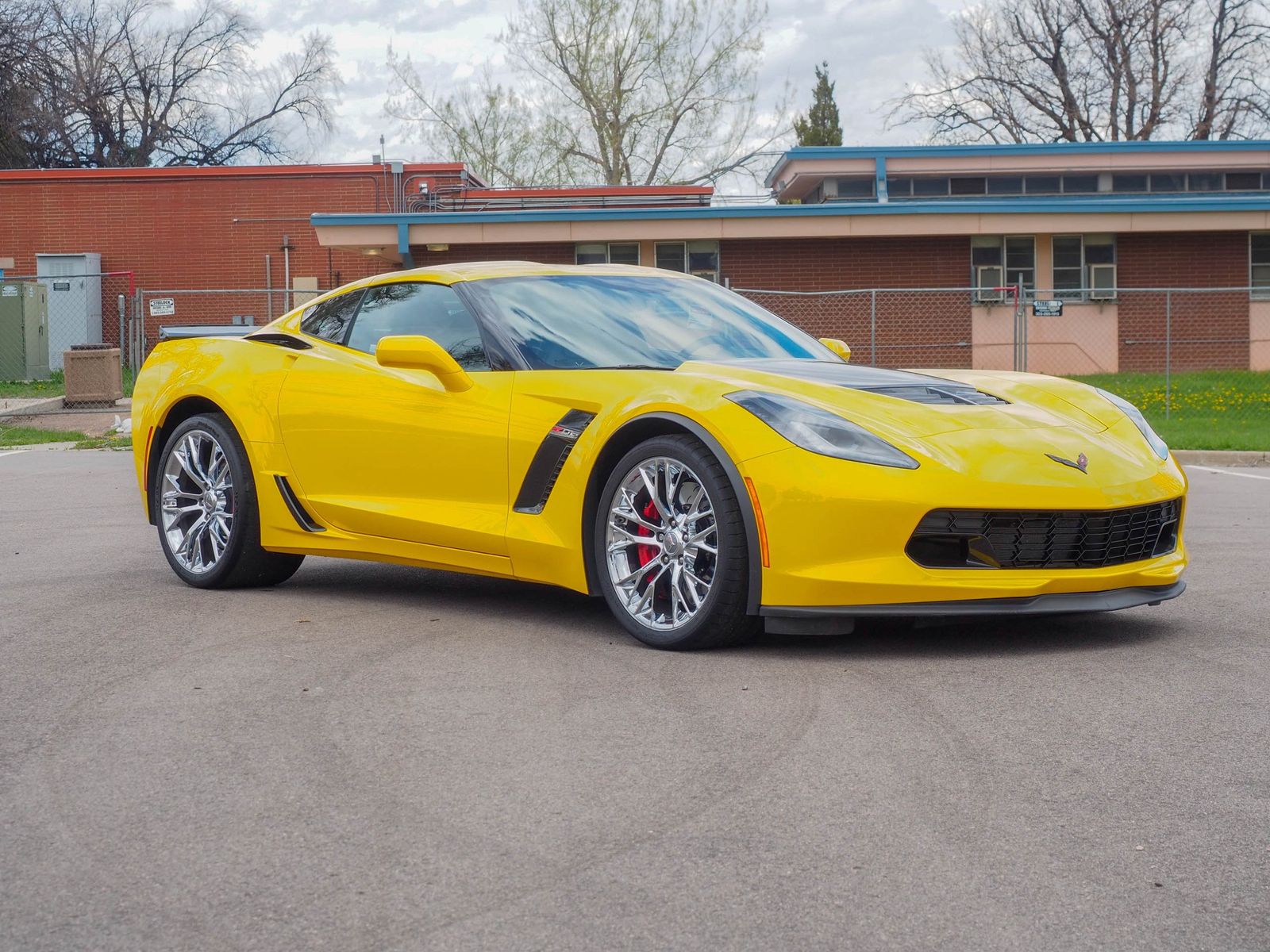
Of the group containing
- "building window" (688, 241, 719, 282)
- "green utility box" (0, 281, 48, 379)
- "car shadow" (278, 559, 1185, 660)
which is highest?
"building window" (688, 241, 719, 282)

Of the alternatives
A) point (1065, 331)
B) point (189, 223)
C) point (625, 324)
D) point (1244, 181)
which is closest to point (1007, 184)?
point (1244, 181)

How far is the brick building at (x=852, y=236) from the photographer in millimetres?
28953

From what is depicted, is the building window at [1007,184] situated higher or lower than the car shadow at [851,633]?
higher

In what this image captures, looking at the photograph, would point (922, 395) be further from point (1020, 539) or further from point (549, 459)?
point (549, 459)

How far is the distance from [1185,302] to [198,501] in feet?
88.5

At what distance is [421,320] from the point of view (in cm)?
620

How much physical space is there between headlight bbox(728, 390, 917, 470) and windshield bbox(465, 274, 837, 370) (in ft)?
2.17

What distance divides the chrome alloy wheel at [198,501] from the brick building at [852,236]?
66.1 feet

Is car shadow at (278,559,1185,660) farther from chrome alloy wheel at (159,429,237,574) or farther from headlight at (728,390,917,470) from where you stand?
headlight at (728,390,917,470)

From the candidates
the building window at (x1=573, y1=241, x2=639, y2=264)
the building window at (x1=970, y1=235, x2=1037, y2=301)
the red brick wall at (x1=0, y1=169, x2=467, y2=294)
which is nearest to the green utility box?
the red brick wall at (x1=0, y1=169, x2=467, y2=294)

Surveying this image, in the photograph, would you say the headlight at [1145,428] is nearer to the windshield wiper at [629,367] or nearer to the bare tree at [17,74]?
the windshield wiper at [629,367]

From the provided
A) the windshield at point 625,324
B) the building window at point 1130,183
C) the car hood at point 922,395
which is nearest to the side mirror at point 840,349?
the windshield at point 625,324

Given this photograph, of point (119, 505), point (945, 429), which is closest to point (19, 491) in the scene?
point (119, 505)

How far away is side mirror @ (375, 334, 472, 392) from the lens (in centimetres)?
562
